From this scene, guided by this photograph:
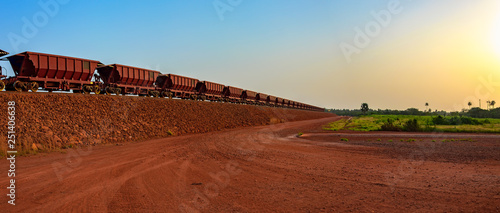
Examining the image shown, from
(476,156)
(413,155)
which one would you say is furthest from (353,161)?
(476,156)

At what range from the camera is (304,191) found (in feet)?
21.5

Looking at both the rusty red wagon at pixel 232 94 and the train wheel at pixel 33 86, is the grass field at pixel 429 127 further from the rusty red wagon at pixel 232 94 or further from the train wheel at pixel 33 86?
the train wheel at pixel 33 86

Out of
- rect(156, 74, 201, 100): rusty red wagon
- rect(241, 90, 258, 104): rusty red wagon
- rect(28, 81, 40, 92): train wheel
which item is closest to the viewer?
rect(28, 81, 40, 92): train wheel

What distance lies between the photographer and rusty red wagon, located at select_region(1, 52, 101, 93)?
738 inches

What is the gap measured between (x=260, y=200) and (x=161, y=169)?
184 inches

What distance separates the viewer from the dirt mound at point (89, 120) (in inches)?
536

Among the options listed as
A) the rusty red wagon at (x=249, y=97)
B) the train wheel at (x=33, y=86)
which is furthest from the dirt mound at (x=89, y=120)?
the rusty red wagon at (x=249, y=97)

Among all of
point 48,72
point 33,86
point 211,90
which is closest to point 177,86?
point 211,90

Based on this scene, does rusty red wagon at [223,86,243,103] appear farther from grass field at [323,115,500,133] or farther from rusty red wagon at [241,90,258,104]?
grass field at [323,115,500,133]

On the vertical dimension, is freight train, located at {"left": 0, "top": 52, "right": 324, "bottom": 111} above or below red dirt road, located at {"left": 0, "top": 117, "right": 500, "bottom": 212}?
above

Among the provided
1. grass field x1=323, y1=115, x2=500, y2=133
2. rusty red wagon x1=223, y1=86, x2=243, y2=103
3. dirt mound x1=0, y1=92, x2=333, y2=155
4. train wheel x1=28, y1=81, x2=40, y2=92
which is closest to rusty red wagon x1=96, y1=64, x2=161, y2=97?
dirt mound x1=0, y1=92, x2=333, y2=155

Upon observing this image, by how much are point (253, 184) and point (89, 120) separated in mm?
14631

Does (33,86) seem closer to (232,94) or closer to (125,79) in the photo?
Result: (125,79)

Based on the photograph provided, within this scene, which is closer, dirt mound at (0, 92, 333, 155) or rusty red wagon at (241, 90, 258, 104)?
dirt mound at (0, 92, 333, 155)
